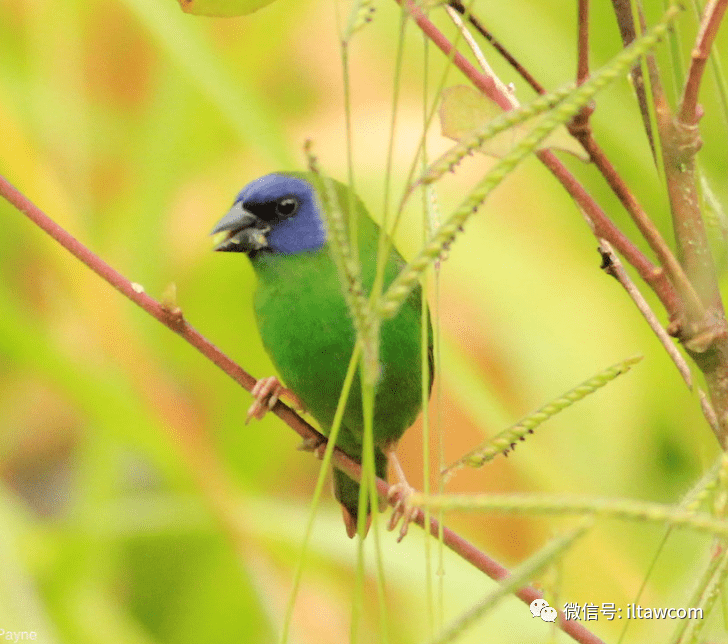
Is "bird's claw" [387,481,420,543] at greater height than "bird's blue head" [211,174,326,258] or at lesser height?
lesser

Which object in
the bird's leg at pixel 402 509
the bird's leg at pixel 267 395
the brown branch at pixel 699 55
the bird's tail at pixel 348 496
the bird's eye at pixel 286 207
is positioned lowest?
the bird's tail at pixel 348 496

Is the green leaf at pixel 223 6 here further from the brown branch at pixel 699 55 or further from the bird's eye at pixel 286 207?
the bird's eye at pixel 286 207

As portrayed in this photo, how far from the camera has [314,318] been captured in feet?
6.32

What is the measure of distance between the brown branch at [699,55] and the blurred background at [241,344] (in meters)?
0.88

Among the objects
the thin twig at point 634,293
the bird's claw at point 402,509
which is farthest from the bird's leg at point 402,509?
the thin twig at point 634,293

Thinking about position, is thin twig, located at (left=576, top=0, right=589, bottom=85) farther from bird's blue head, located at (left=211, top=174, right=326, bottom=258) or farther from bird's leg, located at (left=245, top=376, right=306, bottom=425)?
bird's blue head, located at (left=211, top=174, right=326, bottom=258)

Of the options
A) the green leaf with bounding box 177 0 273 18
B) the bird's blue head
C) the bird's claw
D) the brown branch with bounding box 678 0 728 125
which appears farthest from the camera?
the bird's blue head

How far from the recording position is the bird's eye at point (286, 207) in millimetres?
2082

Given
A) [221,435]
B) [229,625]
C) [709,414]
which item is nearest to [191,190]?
[221,435]

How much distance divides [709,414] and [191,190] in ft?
7.57

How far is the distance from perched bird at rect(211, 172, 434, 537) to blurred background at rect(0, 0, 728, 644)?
11 centimetres

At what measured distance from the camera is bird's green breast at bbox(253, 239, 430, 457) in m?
1.90

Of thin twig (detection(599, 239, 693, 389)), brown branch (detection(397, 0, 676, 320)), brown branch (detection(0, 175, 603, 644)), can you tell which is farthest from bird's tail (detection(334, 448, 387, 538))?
brown branch (detection(397, 0, 676, 320))

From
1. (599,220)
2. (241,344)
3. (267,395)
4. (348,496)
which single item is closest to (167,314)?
(599,220)
